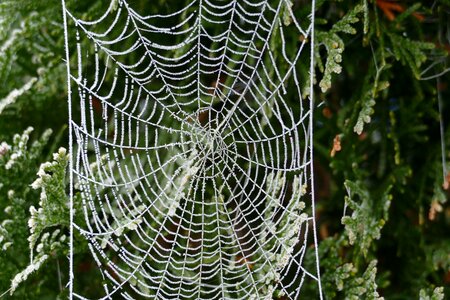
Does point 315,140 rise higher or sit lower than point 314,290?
higher

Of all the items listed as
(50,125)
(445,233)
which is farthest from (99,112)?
(445,233)

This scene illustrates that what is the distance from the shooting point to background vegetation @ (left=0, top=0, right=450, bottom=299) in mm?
1179

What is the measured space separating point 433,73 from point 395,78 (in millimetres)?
84

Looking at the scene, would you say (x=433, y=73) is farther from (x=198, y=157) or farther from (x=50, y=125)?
(x=50, y=125)

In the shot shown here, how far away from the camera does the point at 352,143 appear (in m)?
1.32

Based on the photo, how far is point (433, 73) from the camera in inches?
52.6

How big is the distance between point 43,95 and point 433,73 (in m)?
0.78

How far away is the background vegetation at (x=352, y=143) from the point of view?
1179 millimetres

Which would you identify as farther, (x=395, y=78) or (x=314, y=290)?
(x=395, y=78)

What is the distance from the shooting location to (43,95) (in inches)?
54.5

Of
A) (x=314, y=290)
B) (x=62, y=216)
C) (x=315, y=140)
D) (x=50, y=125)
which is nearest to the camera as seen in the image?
(x=62, y=216)

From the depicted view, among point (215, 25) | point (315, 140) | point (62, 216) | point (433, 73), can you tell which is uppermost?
point (215, 25)

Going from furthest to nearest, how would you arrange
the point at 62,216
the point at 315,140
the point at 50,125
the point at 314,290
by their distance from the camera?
the point at 50,125, the point at 315,140, the point at 314,290, the point at 62,216

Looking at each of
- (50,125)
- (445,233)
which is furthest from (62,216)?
(445,233)
